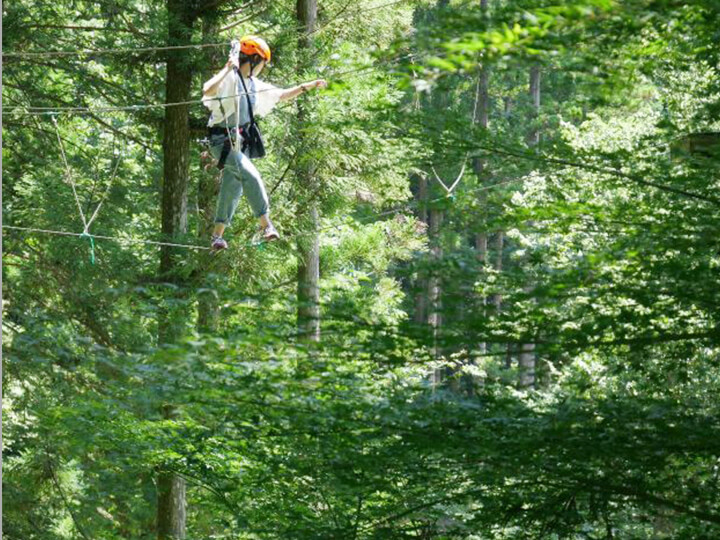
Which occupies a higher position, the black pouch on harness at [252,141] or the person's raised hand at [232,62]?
the person's raised hand at [232,62]

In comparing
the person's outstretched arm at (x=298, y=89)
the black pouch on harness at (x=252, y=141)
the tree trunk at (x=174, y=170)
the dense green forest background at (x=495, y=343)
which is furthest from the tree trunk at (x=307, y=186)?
the person's outstretched arm at (x=298, y=89)

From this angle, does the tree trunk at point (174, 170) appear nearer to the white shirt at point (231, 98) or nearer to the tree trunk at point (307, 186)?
the tree trunk at point (307, 186)

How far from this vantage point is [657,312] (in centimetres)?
419

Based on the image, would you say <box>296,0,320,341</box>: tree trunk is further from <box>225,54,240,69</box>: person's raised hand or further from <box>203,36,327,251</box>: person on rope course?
<box>225,54,240,69</box>: person's raised hand

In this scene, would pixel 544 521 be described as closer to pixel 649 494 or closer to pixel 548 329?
pixel 649 494

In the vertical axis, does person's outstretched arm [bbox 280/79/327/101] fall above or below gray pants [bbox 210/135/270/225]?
above

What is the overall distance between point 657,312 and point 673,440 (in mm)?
504

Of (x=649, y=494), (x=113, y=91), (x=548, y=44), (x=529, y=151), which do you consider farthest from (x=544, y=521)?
(x=113, y=91)

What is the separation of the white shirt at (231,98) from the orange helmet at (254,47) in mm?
200

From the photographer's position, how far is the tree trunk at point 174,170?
30.8 ft

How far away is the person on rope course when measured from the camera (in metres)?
7.44

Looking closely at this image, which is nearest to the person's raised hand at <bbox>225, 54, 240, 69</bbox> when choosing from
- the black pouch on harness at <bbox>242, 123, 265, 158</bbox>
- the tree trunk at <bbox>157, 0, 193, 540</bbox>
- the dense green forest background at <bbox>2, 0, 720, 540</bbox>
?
the black pouch on harness at <bbox>242, 123, 265, 158</bbox>

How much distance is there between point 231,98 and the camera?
749 cm

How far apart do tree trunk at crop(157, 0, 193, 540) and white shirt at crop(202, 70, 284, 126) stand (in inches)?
71.4
